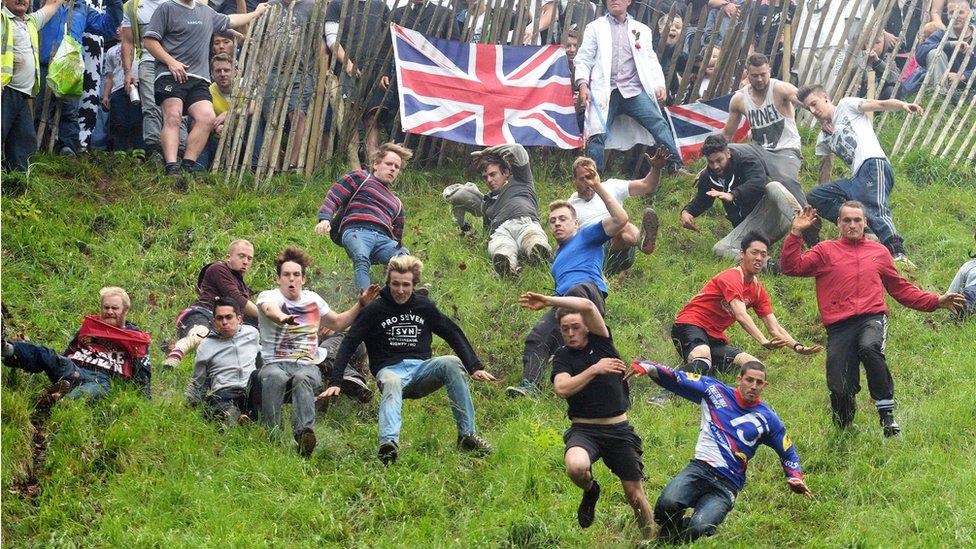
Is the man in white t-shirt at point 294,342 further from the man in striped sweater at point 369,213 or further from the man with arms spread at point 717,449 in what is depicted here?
the man with arms spread at point 717,449

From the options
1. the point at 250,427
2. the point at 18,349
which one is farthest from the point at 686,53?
the point at 18,349

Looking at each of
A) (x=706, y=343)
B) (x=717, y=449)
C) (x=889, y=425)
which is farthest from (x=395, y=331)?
(x=889, y=425)

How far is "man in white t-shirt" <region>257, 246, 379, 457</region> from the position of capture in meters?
9.27

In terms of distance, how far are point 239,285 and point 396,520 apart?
2.67 m

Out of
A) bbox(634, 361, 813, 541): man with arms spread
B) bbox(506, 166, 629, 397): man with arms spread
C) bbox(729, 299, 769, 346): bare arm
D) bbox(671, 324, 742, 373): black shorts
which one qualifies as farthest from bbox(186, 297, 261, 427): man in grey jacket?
bbox(729, 299, 769, 346): bare arm

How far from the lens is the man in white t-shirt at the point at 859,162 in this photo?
41.9ft

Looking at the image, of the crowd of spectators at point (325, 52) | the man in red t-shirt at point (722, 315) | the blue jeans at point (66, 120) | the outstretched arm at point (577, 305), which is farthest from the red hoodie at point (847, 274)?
the blue jeans at point (66, 120)

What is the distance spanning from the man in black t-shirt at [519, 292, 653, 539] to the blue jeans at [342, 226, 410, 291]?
299 centimetres

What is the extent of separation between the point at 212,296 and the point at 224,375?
1003 millimetres

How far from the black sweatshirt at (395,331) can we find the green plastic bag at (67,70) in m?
4.76

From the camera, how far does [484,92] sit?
1461cm

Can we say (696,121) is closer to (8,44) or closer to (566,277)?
(566,277)

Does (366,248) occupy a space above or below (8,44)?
below

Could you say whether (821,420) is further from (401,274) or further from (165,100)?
(165,100)
